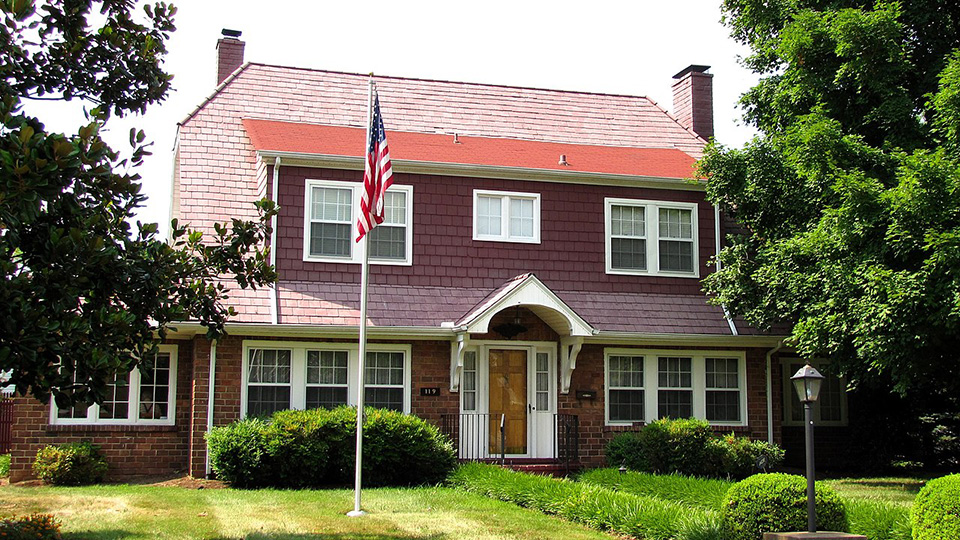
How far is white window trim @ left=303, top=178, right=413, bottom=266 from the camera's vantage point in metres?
17.7

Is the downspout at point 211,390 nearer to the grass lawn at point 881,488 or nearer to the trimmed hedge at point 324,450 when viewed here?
the trimmed hedge at point 324,450

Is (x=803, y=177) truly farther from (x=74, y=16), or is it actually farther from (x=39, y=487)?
(x=39, y=487)

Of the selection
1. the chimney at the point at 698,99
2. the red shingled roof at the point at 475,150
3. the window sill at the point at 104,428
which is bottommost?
the window sill at the point at 104,428

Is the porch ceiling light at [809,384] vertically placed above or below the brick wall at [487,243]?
below

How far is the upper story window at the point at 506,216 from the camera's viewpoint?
1862 cm

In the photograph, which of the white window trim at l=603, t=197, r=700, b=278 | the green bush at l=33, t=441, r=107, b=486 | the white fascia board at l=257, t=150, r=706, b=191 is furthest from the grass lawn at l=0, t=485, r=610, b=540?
the white window trim at l=603, t=197, r=700, b=278

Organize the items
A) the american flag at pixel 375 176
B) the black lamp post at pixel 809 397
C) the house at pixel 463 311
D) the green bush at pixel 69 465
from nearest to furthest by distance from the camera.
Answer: the black lamp post at pixel 809 397 < the american flag at pixel 375 176 < the green bush at pixel 69 465 < the house at pixel 463 311

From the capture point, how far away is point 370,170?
44.3 feet

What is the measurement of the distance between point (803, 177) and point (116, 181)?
476 inches

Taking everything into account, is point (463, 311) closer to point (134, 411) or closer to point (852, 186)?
point (134, 411)

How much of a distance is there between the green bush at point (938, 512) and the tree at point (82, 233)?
7.31m

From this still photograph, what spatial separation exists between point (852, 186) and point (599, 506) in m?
6.46

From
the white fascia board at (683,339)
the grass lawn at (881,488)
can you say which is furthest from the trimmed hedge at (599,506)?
the grass lawn at (881,488)

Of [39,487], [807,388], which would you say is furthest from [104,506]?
[807,388]
